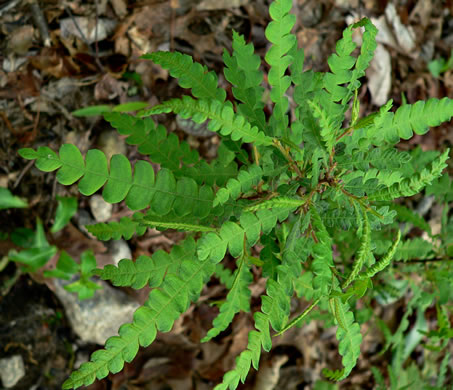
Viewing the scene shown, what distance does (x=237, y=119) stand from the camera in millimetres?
895

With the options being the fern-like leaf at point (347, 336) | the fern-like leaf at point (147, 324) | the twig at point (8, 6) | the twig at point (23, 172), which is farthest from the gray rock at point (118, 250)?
the fern-like leaf at point (347, 336)

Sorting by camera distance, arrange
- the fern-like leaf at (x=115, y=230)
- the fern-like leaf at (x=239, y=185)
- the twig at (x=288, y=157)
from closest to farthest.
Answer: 1. the fern-like leaf at (x=239, y=185)
2. the twig at (x=288, y=157)
3. the fern-like leaf at (x=115, y=230)

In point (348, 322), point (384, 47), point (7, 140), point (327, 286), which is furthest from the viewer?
point (384, 47)

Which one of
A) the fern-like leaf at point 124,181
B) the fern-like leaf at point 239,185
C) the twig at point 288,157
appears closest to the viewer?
the fern-like leaf at point 124,181

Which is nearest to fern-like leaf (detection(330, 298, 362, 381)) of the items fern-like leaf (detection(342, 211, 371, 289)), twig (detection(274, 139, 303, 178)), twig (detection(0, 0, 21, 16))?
fern-like leaf (detection(342, 211, 371, 289))

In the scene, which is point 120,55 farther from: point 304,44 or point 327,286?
point 327,286

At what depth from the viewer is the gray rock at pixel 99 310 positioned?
204 centimetres

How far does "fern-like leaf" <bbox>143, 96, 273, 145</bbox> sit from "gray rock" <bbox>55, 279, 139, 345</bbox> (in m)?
1.40

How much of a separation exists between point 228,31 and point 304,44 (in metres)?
0.43

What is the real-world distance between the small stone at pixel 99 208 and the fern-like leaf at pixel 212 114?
1.21 m

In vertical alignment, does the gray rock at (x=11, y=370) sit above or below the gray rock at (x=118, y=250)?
below

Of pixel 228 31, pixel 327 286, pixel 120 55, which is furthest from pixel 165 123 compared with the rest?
pixel 327 286

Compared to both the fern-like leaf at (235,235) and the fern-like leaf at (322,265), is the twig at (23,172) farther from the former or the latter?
the fern-like leaf at (322,265)

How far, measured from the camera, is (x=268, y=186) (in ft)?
4.02
